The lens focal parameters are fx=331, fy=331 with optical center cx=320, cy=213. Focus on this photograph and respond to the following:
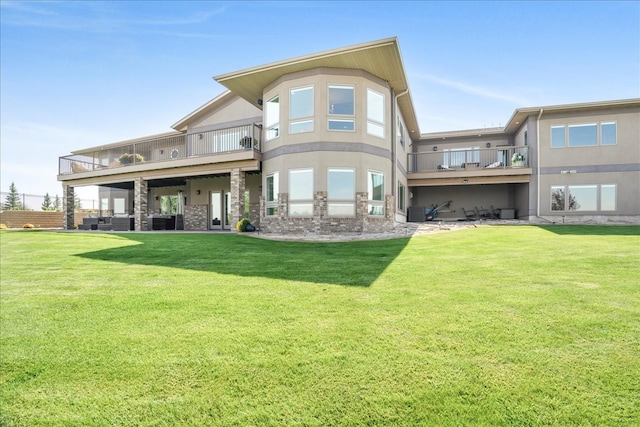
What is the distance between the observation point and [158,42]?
13477mm

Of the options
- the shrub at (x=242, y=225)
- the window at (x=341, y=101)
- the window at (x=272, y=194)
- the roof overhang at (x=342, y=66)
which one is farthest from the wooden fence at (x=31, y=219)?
the window at (x=341, y=101)

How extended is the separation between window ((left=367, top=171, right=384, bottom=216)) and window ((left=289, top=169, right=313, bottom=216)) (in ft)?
7.25

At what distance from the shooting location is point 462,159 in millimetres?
20469

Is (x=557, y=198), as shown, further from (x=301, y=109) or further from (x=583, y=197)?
(x=301, y=109)

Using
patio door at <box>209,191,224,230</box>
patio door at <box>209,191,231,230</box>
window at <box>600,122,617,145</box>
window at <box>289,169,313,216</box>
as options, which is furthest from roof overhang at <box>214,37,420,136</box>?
window at <box>600,122,617,145</box>

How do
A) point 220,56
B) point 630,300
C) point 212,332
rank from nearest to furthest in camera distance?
point 212,332 → point 630,300 → point 220,56

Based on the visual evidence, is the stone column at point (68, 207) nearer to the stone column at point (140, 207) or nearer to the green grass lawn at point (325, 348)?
the stone column at point (140, 207)

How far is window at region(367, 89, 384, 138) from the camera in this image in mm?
12617

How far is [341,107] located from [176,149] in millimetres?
12750

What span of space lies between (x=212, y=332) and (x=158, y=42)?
14.3 m

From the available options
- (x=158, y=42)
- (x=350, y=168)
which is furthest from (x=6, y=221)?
(x=350, y=168)

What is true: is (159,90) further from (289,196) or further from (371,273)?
(371,273)

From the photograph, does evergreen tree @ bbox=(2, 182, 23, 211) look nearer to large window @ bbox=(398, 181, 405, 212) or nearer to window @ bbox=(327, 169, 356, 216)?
window @ bbox=(327, 169, 356, 216)

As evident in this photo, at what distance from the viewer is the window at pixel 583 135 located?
1566 cm
